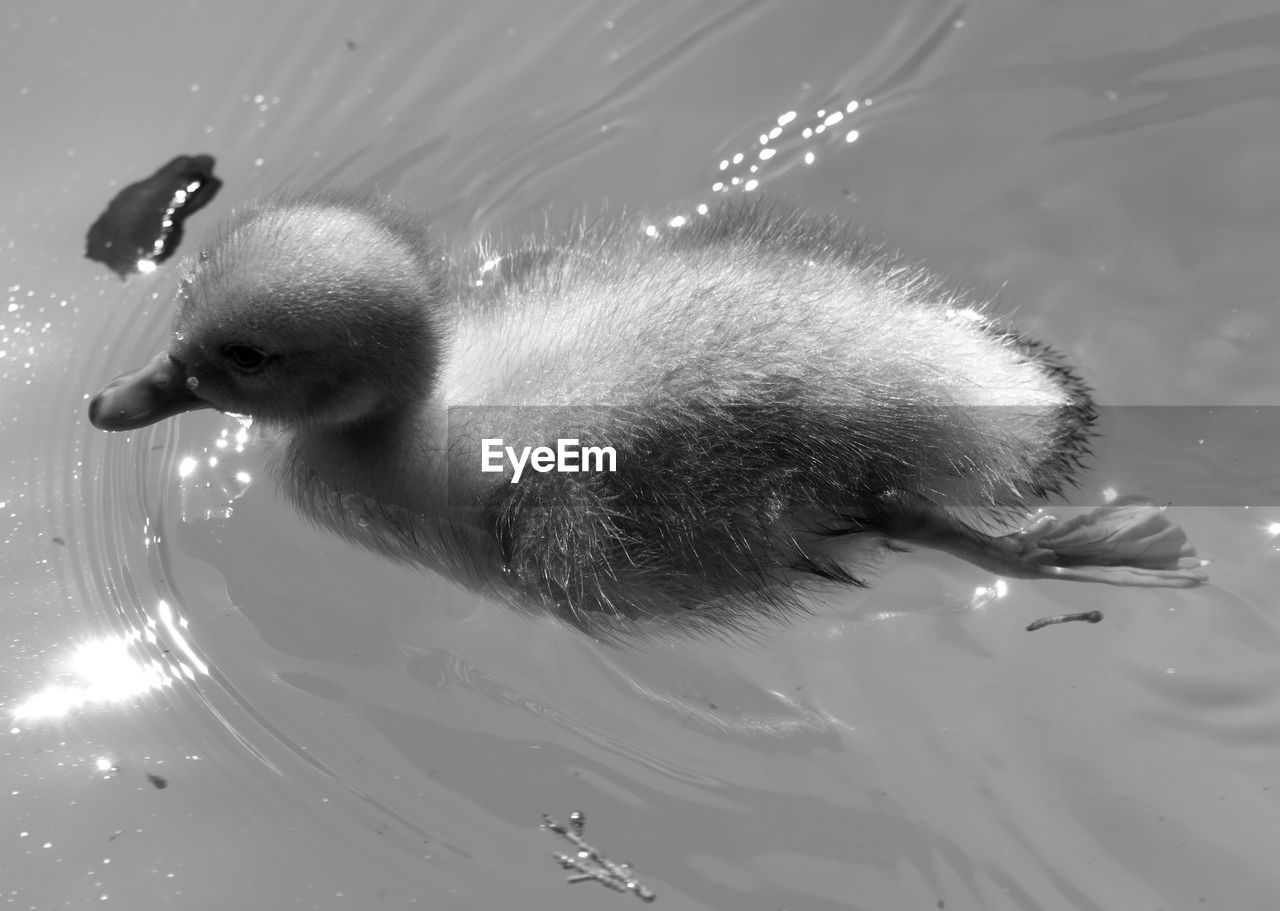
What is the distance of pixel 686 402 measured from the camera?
179 centimetres

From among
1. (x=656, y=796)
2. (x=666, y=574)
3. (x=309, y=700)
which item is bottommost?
(x=656, y=796)

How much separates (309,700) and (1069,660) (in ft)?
4.17

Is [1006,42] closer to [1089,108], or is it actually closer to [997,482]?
[1089,108]

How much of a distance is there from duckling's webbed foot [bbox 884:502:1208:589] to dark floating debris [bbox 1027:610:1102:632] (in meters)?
0.07

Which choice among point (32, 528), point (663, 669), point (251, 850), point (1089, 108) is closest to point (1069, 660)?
point (663, 669)

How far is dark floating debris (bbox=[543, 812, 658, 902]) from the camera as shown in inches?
78.2

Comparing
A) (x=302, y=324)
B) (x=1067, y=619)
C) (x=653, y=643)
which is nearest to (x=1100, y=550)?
(x=1067, y=619)

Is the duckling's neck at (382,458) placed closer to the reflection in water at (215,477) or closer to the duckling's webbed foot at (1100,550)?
the reflection in water at (215,477)

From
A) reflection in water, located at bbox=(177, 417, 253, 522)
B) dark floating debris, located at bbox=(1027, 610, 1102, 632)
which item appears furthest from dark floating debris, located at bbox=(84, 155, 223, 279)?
dark floating debris, located at bbox=(1027, 610, 1102, 632)

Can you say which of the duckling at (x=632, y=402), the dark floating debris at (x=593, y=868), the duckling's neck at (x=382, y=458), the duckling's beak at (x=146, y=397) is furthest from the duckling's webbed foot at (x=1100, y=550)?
the duckling's beak at (x=146, y=397)

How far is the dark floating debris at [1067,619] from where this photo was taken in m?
2.23

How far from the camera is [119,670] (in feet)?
7.27

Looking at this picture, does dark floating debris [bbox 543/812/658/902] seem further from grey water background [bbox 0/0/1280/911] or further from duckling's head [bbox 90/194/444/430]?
duckling's head [bbox 90/194/444/430]

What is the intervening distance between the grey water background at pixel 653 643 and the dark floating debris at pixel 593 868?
0.02m
